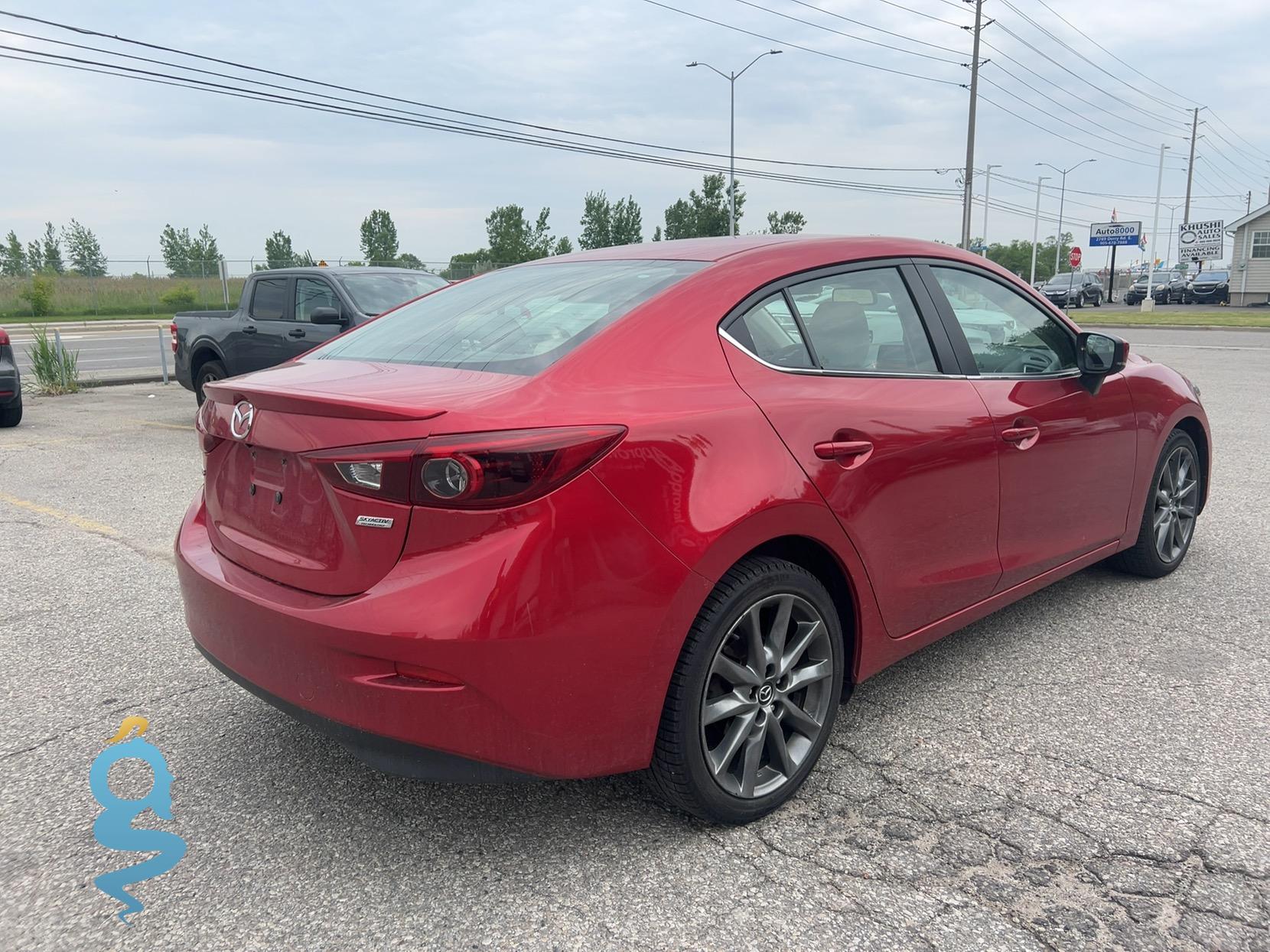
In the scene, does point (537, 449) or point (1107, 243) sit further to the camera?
point (1107, 243)

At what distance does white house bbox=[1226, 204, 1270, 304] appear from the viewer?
45.5 meters

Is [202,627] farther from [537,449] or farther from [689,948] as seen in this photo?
[689,948]

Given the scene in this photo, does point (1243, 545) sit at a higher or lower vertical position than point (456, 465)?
lower

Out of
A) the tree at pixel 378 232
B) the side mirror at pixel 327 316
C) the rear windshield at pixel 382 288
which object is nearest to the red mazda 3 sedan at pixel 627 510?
the side mirror at pixel 327 316

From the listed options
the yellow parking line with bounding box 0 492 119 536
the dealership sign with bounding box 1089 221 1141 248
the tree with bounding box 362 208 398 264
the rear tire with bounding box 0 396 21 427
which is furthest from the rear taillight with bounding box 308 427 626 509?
the tree with bounding box 362 208 398 264

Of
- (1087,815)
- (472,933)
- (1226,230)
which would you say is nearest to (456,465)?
(472,933)

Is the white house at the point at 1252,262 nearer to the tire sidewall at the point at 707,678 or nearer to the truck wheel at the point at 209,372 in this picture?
the truck wheel at the point at 209,372

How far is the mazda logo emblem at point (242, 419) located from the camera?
259 centimetres

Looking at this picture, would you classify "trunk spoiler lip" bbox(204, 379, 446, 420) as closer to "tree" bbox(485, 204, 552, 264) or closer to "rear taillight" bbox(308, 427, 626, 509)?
"rear taillight" bbox(308, 427, 626, 509)

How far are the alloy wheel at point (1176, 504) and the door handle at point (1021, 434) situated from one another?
1391 millimetres

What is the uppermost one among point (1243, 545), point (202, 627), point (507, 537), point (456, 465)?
point (456, 465)

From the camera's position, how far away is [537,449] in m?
2.18

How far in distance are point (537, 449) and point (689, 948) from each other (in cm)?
116

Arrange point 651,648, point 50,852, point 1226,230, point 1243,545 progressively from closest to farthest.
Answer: point 651,648
point 50,852
point 1243,545
point 1226,230
